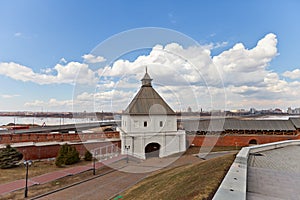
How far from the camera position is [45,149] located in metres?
17.4

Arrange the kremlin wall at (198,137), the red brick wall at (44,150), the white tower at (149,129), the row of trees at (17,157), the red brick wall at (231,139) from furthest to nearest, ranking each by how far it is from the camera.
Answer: the red brick wall at (231,139)
the white tower at (149,129)
the kremlin wall at (198,137)
the red brick wall at (44,150)
the row of trees at (17,157)

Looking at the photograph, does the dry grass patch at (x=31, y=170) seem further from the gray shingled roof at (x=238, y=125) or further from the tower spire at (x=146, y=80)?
the gray shingled roof at (x=238, y=125)

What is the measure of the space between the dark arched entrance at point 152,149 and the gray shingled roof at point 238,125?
21.4 ft

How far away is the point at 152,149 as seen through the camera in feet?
67.9

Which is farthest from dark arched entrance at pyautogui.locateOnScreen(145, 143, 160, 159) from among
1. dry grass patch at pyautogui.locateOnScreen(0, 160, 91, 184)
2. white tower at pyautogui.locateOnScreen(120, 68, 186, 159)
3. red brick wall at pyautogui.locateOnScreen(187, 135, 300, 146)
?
dry grass patch at pyautogui.locateOnScreen(0, 160, 91, 184)

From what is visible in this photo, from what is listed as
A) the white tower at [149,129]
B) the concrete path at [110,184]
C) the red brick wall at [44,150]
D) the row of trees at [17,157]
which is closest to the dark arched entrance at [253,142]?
the white tower at [149,129]

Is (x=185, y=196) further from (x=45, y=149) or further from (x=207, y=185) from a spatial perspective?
(x=45, y=149)

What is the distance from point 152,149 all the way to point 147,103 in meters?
4.78

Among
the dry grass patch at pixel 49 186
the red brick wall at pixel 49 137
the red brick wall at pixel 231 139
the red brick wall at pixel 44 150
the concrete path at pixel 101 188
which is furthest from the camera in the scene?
the red brick wall at pixel 231 139

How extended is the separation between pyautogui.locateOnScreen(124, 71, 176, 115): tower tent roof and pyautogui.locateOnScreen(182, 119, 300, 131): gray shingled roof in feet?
19.6

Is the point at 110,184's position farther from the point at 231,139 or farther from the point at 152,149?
the point at 231,139

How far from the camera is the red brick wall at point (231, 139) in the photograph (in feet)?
74.2

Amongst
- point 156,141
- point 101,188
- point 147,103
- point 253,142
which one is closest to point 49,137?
point 147,103

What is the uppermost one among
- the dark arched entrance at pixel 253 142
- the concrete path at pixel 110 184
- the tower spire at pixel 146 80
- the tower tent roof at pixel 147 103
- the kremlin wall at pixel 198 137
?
the tower spire at pixel 146 80
